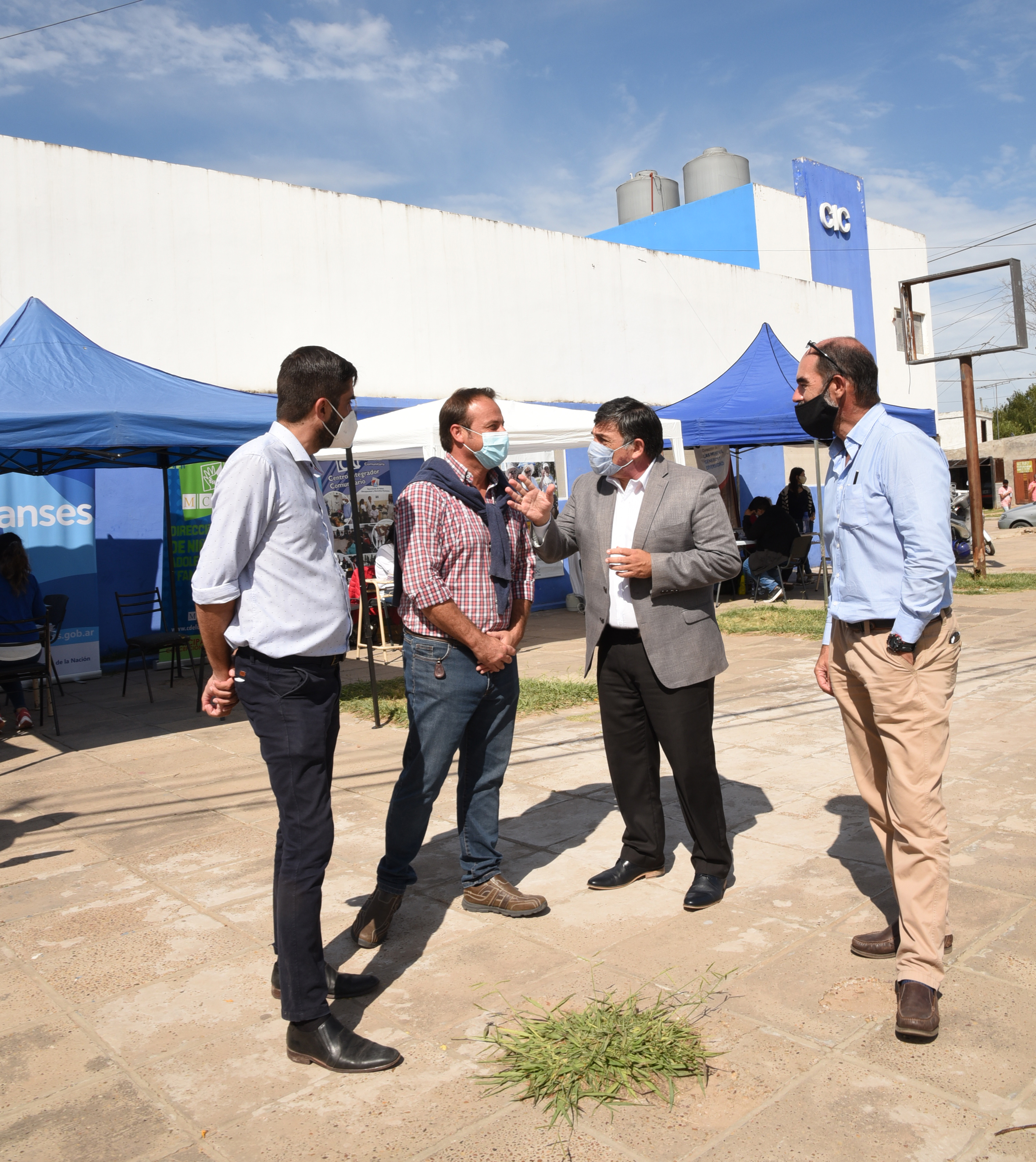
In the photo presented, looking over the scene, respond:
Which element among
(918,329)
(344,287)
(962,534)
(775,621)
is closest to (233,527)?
(775,621)

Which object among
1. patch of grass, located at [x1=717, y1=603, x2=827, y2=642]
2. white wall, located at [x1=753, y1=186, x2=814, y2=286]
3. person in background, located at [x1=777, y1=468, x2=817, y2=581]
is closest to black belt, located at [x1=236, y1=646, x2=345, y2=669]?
patch of grass, located at [x1=717, y1=603, x2=827, y2=642]

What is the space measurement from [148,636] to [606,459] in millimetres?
6489

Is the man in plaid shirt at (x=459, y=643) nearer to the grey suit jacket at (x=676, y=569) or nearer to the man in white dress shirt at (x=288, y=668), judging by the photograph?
the grey suit jacket at (x=676, y=569)

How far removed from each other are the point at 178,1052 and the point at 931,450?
2.80 metres

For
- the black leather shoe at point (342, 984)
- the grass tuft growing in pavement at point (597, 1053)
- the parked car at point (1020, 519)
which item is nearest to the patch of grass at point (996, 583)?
the grass tuft growing in pavement at point (597, 1053)

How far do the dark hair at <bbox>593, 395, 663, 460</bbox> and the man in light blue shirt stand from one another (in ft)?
2.46

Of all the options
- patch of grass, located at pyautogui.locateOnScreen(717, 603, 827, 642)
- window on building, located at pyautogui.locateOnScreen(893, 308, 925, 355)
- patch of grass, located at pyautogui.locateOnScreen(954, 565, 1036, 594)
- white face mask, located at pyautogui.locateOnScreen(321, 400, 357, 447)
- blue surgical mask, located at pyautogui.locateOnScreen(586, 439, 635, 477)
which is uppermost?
window on building, located at pyautogui.locateOnScreen(893, 308, 925, 355)

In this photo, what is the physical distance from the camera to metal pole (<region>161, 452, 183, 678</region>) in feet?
31.0

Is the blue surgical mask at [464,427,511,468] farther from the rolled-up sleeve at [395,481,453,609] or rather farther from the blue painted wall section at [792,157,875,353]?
the blue painted wall section at [792,157,875,353]

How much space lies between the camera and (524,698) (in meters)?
7.72

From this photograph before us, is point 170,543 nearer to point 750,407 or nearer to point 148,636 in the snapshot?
point 148,636

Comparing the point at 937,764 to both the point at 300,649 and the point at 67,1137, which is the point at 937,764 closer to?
the point at 300,649

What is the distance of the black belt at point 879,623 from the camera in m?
2.84

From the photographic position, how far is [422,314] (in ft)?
44.6
